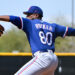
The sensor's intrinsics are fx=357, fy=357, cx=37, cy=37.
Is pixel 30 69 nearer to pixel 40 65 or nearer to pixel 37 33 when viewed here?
pixel 40 65

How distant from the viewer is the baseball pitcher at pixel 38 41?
18.0 ft

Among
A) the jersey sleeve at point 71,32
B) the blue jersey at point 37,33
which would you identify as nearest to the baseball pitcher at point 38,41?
the blue jersey at point 37,33

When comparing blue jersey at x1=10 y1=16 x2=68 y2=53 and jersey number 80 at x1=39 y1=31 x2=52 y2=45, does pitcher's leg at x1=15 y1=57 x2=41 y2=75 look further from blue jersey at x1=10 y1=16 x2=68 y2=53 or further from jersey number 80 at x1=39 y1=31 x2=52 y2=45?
jersey number 80 at x1=39 y1=31 x2=52 y2=45

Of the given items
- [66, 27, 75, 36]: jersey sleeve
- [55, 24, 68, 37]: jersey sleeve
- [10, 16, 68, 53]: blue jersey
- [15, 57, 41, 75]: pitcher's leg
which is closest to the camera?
[15, 57, 41, 75]: pitcher's leg

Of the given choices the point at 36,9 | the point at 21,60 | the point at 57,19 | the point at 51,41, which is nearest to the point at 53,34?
the point at 51,41

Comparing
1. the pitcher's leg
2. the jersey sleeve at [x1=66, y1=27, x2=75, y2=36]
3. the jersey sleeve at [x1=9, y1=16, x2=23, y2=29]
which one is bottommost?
the pitcher's leg

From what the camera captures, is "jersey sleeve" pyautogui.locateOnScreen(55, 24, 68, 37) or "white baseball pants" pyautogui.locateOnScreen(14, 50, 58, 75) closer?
"white baseball pants" pyautogui.locateOnScreen(14, 50, 58, 75)

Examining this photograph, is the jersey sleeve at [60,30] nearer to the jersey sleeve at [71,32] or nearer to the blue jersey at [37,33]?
the jersey sleeve at [71,32]

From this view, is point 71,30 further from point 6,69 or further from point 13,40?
point 13,40

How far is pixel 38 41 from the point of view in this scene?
18.6 ft

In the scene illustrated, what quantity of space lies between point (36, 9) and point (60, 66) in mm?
4431

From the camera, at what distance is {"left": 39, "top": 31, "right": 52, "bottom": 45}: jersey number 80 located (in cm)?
570

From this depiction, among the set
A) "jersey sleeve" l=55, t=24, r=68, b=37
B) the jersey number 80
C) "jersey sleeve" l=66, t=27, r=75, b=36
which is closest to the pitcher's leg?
the jersey number 80

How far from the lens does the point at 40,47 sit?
18.7 ft
